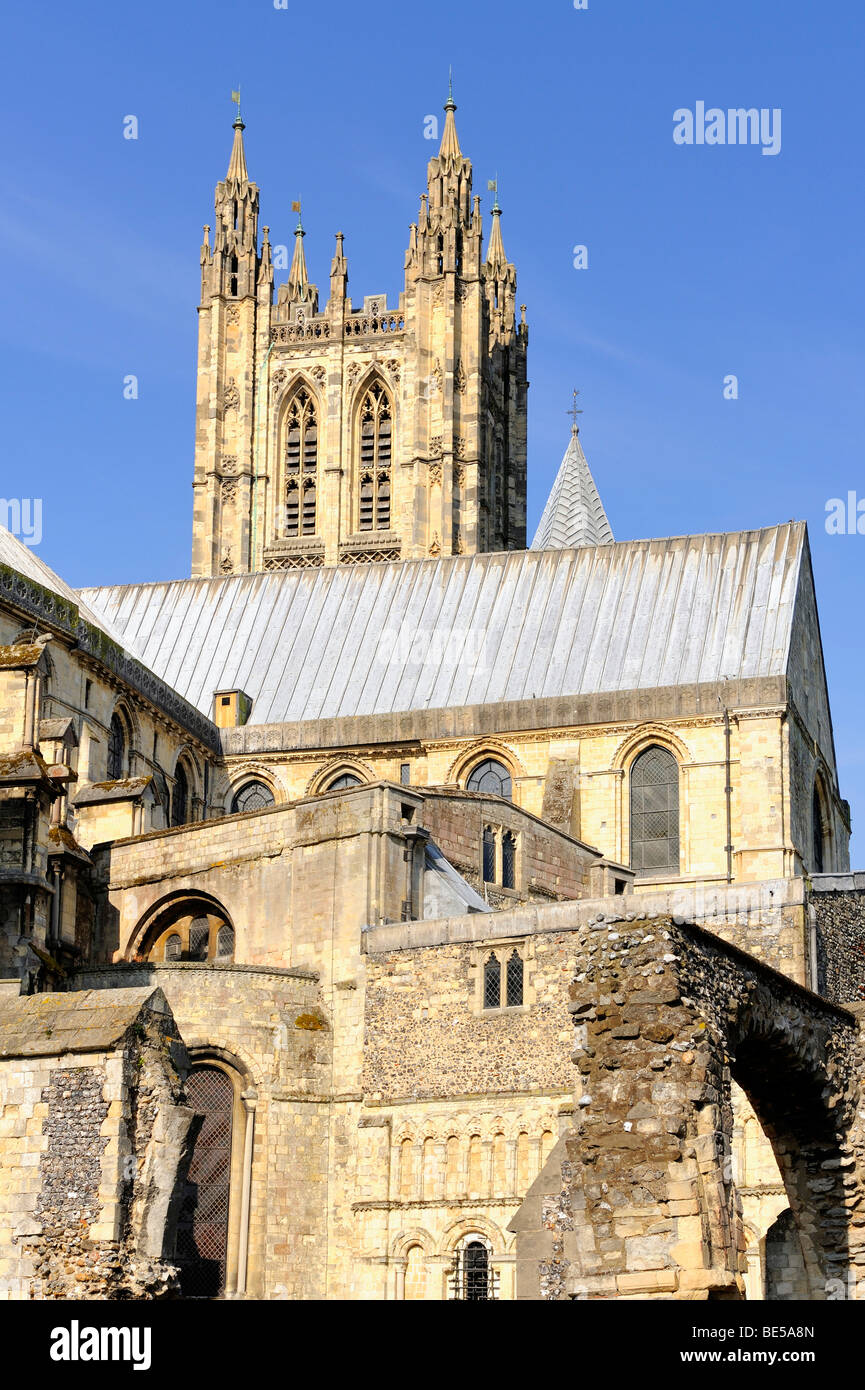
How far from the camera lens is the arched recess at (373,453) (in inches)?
2918

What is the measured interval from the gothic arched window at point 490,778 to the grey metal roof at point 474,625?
4.41ft

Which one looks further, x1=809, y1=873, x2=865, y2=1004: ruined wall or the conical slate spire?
the conical slate spire

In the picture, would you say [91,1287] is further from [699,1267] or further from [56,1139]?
[699,1267]

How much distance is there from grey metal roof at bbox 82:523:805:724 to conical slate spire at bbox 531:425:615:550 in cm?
1904

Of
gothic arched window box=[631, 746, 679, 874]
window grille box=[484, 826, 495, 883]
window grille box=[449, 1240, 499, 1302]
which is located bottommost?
window grille box=[449, 1240, 499, 1302]

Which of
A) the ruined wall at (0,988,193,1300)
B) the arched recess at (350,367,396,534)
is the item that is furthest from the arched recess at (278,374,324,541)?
the ruined wall at (0,988,193,1300)

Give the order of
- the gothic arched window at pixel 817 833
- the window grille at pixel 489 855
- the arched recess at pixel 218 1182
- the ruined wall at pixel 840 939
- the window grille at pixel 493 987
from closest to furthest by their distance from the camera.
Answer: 1. the arched recess at pixel 218 1182
2. the window grille at pixel 493 987
3. the ruined wall at pixel 840 939
4. the window grille at pixel 489 855
5. the gothic arched window at pixel 817 833

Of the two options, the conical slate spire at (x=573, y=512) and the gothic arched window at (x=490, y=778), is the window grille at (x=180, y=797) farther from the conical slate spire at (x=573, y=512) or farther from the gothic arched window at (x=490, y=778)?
the conical slate spire at (x=573, y=512)

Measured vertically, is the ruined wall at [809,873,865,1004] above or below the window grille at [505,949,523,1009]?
above

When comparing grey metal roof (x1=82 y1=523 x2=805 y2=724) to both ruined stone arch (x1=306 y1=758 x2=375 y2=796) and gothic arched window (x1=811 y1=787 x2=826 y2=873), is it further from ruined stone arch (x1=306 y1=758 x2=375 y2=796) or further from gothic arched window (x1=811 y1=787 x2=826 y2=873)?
gothic arched window (x1=811 y1=787 x2=826 y2=873)

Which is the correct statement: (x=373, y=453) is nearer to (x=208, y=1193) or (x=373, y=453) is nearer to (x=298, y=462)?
(x=298, y=462)

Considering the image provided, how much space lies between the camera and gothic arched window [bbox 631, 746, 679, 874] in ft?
147

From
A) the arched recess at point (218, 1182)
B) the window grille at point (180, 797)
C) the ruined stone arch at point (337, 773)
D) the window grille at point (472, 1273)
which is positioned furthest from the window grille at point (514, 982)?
the window grille at point (180, 797)

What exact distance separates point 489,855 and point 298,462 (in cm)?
3566
